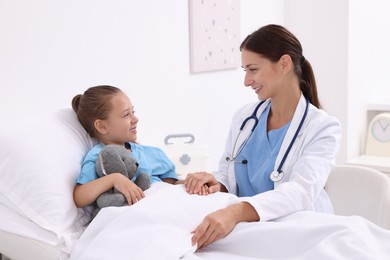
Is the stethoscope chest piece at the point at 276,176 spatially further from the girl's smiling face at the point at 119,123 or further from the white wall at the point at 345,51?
the white wall at the point at 345,51

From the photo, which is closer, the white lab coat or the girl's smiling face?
the white lab coat

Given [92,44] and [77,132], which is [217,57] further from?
[77,132]

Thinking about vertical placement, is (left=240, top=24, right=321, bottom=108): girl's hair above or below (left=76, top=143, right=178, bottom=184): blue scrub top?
above

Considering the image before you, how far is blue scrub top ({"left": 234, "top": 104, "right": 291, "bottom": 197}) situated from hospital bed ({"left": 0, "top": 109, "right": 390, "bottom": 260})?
0.90ft

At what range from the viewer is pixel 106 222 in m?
1.56

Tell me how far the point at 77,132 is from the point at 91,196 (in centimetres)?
26

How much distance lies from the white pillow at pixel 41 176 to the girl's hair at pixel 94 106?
5.4 inches

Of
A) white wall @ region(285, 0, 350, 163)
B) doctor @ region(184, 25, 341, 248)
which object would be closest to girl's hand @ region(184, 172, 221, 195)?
doctor @ region(184, 25, 341, 248)

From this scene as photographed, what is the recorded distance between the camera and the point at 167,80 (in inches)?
113

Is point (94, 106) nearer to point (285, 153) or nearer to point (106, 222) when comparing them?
point (106, 222)

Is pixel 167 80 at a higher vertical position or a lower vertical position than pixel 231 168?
higher


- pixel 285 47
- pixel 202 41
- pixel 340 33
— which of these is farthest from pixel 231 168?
pixel 340 33

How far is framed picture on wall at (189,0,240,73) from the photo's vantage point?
299 cm

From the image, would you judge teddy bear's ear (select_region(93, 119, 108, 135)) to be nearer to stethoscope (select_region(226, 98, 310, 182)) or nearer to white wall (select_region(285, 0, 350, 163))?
stethoscope (select_region(226, 98, 310, 182))
